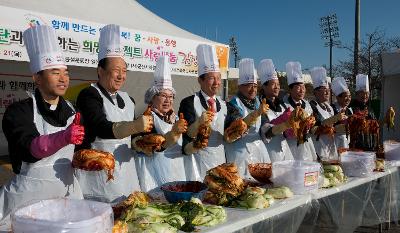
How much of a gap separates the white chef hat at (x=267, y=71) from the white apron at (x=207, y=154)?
2.34ft

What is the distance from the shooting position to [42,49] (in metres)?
2.19

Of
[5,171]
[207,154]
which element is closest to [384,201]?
[207,154]

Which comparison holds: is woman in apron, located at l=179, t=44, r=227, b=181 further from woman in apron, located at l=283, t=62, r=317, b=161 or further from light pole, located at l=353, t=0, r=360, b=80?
light pole, located at l=353, t=0, r=360, b=80

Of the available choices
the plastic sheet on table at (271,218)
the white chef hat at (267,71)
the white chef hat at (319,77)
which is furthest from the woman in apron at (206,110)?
the white chef hat at (319,77)

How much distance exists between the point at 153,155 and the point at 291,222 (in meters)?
0.98

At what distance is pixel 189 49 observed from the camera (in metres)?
6.24

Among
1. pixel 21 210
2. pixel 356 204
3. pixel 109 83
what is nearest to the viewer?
pixel 21 210

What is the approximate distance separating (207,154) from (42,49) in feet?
4.86

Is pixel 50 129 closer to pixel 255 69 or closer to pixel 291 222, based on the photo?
pixel 291 222

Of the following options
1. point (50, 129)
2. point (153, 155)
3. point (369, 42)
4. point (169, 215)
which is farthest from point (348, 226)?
point (369, 42)

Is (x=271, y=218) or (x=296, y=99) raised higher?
(x=296, y=99)

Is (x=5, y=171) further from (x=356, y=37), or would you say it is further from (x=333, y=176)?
(x=356, y=37)

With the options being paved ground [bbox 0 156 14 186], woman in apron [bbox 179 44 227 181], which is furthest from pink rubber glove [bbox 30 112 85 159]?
paved ground [bbox 0 156 14 186]

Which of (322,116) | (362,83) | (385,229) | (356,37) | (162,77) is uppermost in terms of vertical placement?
(356,37)
